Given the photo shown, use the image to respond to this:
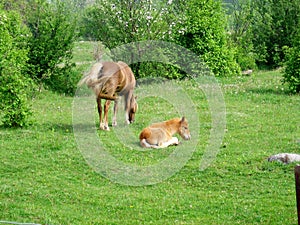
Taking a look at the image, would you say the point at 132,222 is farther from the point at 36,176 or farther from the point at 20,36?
the point at 20,36

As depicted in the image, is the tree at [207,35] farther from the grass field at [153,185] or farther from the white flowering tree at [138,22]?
the grass field at [153,185]

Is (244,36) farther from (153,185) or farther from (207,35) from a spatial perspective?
(153,185)

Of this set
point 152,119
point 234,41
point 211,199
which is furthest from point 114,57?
point 211,199

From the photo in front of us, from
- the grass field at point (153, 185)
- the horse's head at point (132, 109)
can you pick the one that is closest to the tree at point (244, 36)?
the grass field at point (153, 185)

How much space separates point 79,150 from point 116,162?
3.78ft

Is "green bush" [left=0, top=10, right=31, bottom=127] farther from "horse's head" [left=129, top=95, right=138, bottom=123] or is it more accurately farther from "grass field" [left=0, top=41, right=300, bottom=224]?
"horse's head" [left=129, top=95, right=138, bottom=123]

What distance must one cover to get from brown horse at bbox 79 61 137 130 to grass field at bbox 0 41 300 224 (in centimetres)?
50

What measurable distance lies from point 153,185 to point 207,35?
13.0m

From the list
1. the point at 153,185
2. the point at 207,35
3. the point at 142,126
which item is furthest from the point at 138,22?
the point at 153,185

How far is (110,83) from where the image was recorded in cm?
1395

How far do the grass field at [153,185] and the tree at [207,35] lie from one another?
739 centimetres

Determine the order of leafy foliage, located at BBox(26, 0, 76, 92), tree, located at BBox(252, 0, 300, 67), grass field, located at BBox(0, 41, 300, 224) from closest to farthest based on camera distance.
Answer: grass field, located at BBox(0, 41, 300, 224)
leafy foliage, located at BBox(26, 0, 76, 92)
tree, located at BBox(252, 0, 300, 67)

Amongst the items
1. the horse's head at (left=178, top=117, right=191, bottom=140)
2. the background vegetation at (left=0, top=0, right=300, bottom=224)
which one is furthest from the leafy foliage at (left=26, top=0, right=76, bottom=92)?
the horse's head at (left=178, top=117, right=191, bottom=140)

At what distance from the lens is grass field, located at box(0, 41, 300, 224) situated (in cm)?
882
